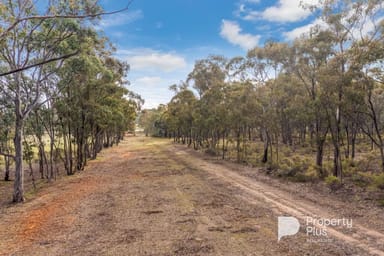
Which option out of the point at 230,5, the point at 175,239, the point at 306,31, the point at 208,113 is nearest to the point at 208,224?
the point at 175,239

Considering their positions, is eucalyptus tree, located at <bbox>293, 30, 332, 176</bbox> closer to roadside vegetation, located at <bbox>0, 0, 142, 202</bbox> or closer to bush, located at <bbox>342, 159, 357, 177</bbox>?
bush, located at <bbox>342, 159, 357, 177</bbox>

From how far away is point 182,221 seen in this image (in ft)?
24.6

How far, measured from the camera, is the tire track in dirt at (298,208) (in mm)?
5755

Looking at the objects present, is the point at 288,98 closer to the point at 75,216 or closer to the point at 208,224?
the point at 208,224

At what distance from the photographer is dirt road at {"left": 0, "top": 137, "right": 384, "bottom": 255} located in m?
5.78

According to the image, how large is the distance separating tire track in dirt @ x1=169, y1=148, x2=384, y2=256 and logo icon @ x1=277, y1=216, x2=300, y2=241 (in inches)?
15.4

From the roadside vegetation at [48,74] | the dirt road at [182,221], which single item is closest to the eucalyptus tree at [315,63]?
the dirt road at [182,221]

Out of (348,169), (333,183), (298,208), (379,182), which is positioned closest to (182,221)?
(298,208)

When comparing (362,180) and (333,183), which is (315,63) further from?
(333,183)

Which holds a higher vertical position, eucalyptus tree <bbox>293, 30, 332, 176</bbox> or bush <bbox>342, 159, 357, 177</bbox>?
eucalyptus tree <bbox>293, 30, 332, 176</bbox>

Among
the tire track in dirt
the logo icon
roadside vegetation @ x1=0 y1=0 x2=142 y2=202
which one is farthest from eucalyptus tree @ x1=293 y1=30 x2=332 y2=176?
roadside vegetation @ x1=0 y1=0 x2=142 y2=202

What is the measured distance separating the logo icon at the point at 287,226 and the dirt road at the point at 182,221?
0.14m

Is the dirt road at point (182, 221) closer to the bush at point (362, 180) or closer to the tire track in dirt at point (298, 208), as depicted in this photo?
the tire track in dirt at point (298, 208)

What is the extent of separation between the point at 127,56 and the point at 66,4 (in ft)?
55.1
